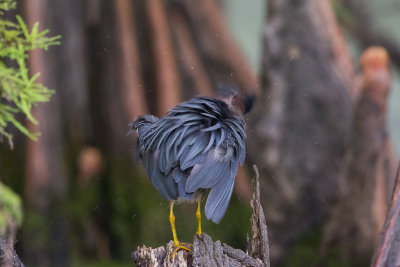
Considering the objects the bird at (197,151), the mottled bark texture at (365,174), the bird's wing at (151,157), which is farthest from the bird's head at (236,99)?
the mottled bark texture at (365,174)

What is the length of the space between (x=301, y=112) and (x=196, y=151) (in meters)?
4.09

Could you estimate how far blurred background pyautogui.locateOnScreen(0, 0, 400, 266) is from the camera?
5527mm

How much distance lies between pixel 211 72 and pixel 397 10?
4.24 m

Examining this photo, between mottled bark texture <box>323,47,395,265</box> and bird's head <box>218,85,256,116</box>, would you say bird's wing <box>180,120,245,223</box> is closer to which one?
bird's head <box>218,85,256,116</box>

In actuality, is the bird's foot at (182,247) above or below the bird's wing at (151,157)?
below

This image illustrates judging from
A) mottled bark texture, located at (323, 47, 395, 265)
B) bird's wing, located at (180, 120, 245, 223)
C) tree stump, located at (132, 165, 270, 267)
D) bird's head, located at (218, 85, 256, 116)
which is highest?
bird's head, located at (218, 85, 256, 116)

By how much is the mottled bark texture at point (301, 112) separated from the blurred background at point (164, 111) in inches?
0.5

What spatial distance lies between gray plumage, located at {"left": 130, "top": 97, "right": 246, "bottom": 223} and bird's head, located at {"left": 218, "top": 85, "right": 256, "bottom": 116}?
0.11ft

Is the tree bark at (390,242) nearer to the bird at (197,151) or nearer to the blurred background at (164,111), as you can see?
the bird at (197,151)

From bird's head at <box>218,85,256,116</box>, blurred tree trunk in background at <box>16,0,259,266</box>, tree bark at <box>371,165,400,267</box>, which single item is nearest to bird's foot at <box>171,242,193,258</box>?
bird's head at <box>218,85,256,116</box>

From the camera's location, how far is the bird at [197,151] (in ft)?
8.21

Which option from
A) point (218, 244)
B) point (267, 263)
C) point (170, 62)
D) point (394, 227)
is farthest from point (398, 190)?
point (170, 62)

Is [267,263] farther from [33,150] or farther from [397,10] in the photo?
[397,10]

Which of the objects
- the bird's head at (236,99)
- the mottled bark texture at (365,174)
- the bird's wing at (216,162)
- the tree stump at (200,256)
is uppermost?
the bird's head at (236,99)
